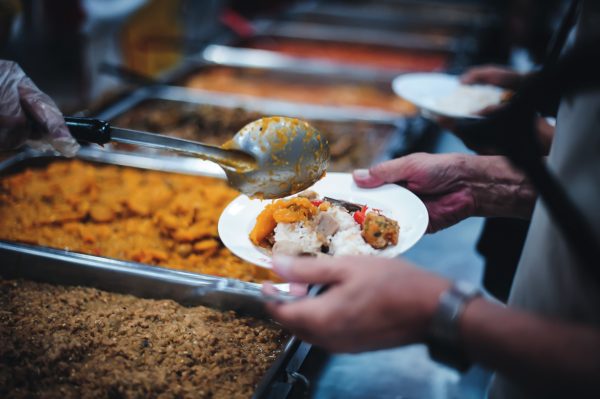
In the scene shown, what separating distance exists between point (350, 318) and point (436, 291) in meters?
0.17

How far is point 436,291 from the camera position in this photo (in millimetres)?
979

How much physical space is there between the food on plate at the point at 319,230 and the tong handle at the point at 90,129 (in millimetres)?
505

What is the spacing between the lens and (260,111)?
3.22 m

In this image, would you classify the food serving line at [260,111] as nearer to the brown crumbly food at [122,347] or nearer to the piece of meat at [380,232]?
the brown crumbly food at [122,347]

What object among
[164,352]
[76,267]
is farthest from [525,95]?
[76,267]

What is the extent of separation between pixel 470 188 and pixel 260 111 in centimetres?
172

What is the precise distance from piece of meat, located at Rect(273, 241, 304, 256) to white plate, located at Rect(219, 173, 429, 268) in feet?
0.11

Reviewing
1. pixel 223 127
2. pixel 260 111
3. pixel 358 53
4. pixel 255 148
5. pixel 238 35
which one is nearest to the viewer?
pixel 255 148

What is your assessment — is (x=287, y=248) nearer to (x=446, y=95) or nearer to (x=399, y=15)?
(x=446, y=95)

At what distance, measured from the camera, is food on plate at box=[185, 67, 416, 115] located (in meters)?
3.76

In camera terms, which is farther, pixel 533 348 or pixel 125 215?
pixel 125 215

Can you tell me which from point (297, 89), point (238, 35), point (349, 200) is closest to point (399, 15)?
point (238, 35)

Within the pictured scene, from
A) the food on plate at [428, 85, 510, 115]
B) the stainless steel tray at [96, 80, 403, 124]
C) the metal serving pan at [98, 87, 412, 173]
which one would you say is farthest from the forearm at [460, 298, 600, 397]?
the stainless steel tray at [96, 80, 403, 124]

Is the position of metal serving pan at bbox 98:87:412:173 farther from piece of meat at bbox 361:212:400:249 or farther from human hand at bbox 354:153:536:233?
piece of meat at bbox 361:212:400:249
